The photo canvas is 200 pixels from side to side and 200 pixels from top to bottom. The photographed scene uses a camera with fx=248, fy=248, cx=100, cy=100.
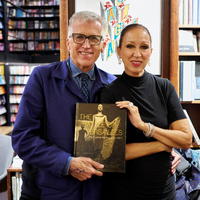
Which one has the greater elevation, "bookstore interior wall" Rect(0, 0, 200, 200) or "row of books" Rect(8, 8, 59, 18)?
"row of books" Rect(8, 8, 59, 18)

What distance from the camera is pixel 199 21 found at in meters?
2.01

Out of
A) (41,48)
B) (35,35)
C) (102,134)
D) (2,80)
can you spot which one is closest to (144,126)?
(102,134)

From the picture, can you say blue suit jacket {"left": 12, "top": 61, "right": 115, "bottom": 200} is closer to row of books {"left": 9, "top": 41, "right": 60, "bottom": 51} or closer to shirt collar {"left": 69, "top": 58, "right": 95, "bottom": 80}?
shirt collar {"left": 69, "top": 58, "right": 95, "bottom": 80}

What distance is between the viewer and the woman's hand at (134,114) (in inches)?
40.8

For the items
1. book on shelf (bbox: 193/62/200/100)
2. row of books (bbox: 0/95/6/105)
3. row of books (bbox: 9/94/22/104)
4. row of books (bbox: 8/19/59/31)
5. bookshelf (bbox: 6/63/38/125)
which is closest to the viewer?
book on shelf (bbox: 193/62/200/100)

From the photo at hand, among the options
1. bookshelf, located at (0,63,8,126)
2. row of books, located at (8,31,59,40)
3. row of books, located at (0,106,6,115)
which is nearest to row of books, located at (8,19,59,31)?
row of books, located at (8,31,59,40)

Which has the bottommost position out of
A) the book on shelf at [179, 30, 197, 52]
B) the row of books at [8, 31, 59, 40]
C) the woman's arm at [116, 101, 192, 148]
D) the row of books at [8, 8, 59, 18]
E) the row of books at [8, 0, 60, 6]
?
the woman's arm at [116, 101, 192, 148]

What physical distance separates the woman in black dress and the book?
5cm

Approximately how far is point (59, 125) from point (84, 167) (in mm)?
218

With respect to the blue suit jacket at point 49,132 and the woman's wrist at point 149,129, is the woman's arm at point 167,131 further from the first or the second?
the blue suit jacket at point 49,132

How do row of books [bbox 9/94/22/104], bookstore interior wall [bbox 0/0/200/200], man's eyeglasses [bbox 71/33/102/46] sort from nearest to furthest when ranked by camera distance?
man's eyeglasses [bbox 71/33/102/46]
bookstore interior wall [bbox 0/0/200/200]
row of books [bbox 9/94/22/104]

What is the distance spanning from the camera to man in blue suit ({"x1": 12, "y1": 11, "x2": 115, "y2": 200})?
1.04m

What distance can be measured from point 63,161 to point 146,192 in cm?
38

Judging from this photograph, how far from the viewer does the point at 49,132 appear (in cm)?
111
